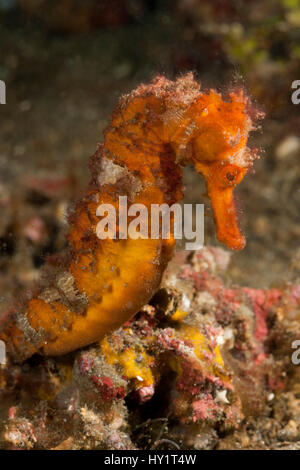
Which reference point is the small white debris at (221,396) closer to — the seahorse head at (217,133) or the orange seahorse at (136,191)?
the orange seahorse at (136,191)

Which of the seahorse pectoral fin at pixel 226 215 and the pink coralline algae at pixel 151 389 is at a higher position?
the seahorse pectoral fin at pixel 226 215

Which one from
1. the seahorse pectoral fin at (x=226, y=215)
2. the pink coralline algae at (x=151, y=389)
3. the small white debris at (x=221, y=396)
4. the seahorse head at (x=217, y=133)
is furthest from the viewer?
the small white debris at (x=221, y=396)

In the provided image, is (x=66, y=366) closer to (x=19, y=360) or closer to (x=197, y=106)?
(x=19, y=360)

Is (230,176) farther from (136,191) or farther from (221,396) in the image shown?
(221,396)

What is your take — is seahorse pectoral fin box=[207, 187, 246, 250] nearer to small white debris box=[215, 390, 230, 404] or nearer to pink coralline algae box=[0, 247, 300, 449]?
pink coralline algae box=[0, 247, 300, 449]

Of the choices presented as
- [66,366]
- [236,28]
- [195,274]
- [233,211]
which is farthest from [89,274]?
[236,28]

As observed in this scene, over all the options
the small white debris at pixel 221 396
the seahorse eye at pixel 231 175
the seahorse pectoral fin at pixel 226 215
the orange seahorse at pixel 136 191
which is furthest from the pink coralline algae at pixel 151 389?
the seahorse eye at pixel 231 175

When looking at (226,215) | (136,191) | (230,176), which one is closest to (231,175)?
(230,176)

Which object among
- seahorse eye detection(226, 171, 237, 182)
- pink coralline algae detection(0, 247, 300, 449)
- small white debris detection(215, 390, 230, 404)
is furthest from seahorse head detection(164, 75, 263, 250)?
small white debris detection(215, 390, 230, 404)

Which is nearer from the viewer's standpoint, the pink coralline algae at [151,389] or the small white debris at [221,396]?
the pink coralline algae at [151,389]

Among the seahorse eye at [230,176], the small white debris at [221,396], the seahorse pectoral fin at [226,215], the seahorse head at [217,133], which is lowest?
the small white debris at [221,396]
